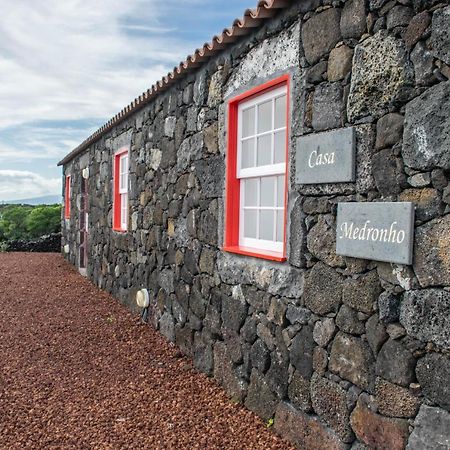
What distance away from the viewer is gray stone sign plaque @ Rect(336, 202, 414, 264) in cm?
271

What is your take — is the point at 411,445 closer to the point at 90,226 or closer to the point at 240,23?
the point at 240,23

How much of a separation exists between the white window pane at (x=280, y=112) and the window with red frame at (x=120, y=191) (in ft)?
16.2

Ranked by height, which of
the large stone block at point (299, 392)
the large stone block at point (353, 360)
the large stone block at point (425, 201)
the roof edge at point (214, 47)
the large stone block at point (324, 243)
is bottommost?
the large stone block at point (299, 392)

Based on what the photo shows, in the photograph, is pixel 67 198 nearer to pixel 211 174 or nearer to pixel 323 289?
pixel 211 174

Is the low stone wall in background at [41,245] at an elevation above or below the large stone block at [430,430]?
below

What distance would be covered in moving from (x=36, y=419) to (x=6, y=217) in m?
16.8

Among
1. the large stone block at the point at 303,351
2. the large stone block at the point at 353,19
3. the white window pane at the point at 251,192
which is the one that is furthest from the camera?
the white window pane at the point at 251,192

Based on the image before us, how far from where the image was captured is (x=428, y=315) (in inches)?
103

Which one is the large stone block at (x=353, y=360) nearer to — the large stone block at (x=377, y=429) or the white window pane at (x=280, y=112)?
the large stone block at (x=377, y=429)

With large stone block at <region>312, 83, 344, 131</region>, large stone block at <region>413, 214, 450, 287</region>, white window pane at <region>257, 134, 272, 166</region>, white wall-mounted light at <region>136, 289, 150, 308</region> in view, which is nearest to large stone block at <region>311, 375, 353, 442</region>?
large stone block at <region>413, 214, 450, 287</region>

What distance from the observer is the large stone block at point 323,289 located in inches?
127

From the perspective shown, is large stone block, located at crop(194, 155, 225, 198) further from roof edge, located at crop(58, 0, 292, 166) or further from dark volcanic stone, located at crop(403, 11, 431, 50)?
dark volcanic stone, located at crop(403, 11, 431, 50)

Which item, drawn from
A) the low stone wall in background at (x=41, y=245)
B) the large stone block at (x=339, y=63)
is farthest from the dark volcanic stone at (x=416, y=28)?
the low stone wall in background at (x=41, y=245)

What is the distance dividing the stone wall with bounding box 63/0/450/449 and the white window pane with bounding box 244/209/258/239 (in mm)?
249
